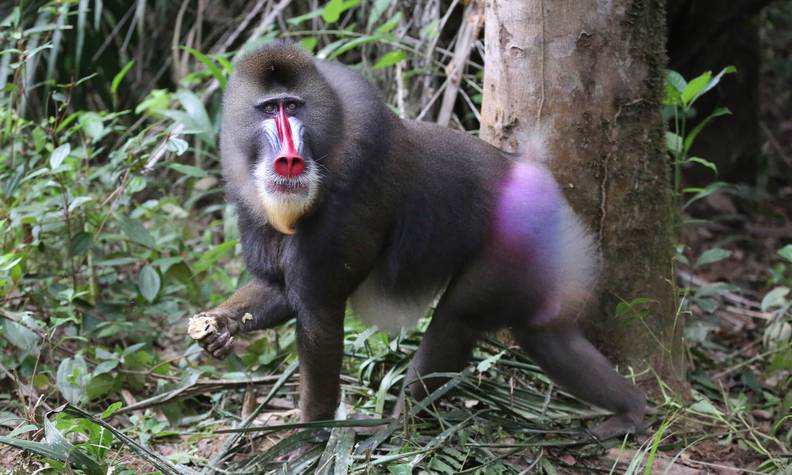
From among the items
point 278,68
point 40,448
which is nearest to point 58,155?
point 278,68

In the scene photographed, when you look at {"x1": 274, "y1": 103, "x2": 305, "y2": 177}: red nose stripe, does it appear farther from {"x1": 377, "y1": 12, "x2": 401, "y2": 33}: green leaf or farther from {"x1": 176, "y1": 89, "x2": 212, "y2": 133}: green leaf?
{"x1": 377, "y1": 12, "x2": 401, "y2": 33}: green leaf

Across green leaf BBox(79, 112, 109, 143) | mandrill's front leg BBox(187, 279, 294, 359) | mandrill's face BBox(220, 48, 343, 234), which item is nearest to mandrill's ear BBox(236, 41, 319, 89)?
mandrill's face BBox(220, 48, 343, 234)

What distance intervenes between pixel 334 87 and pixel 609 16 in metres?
1.08

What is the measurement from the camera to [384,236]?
308 centimetres

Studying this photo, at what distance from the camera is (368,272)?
310 centimetres

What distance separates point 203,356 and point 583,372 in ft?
5.72

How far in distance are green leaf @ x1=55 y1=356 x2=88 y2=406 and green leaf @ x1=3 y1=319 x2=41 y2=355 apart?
136 mm

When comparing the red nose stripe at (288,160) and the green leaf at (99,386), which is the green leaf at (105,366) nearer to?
the green leaf at (99,386)

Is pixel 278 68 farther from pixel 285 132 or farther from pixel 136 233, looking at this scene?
pixel 136 233

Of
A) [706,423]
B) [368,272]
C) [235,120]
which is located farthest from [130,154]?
[706,423]

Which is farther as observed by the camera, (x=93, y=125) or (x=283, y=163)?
(x=93, y=125)

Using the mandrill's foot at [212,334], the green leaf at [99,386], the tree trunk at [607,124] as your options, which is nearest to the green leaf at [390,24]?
the tree trunk at [607,124]

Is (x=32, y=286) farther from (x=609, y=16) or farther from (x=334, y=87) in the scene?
(x=609, y=16)

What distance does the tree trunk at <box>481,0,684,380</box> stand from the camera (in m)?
3.33
